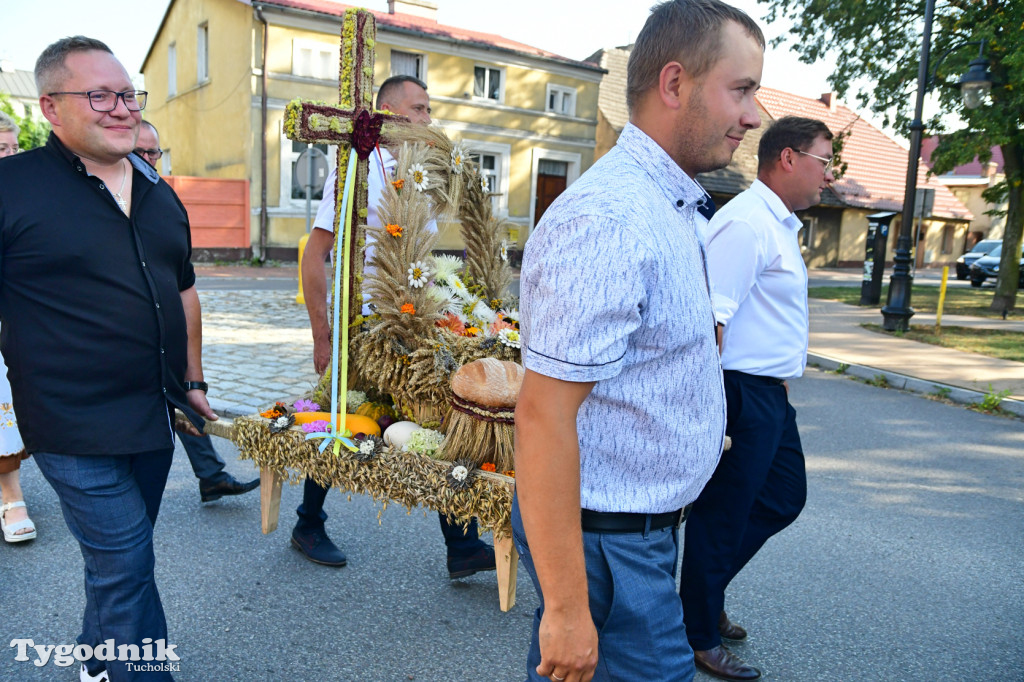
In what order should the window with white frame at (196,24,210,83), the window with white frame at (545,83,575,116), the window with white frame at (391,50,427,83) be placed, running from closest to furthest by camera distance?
1. the window with white frame at (391,50,427,83)
2. the window with white frame at (196,24,210,83)
3. the window with white frame at (545,83,575,116)

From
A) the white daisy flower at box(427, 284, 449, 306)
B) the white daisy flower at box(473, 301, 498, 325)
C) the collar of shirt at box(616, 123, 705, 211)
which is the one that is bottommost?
the white daisy flower at box(473, 301, 498, 325)

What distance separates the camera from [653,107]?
61.8 inches

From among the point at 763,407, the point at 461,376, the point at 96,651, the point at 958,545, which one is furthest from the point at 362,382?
the point at 958,545

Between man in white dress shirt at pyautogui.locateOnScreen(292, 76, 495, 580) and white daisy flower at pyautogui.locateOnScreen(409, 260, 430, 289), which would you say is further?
man in white dress shirt at pyautogui.locateOnScreen(292, 76, 495, 580)

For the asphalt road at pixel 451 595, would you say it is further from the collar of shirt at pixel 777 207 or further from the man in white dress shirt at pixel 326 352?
the collar of shirt at pixel 777 207

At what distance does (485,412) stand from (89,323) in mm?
1412

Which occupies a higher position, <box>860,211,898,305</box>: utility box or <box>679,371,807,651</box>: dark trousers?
<box>860,211,898,305</box>: utility box

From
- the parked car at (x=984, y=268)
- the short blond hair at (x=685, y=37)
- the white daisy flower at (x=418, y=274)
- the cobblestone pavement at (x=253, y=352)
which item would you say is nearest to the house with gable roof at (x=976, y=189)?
the parked car at (x=984, y=268)

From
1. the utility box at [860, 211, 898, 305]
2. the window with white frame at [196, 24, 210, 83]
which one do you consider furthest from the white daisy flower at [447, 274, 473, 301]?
the window with white frame at [196, 24, 210, 83]

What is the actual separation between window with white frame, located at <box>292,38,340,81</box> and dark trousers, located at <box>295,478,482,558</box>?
64.8 ft

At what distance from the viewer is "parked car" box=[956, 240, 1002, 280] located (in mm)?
27886

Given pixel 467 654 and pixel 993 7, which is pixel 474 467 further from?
pixel 993 7

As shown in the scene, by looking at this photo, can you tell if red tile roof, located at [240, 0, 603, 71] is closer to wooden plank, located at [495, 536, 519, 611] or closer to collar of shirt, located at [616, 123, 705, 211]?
wooden plank, located at [495, 536, 519, 611]

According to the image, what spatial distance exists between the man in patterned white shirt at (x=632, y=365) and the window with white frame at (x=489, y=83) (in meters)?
23.5
